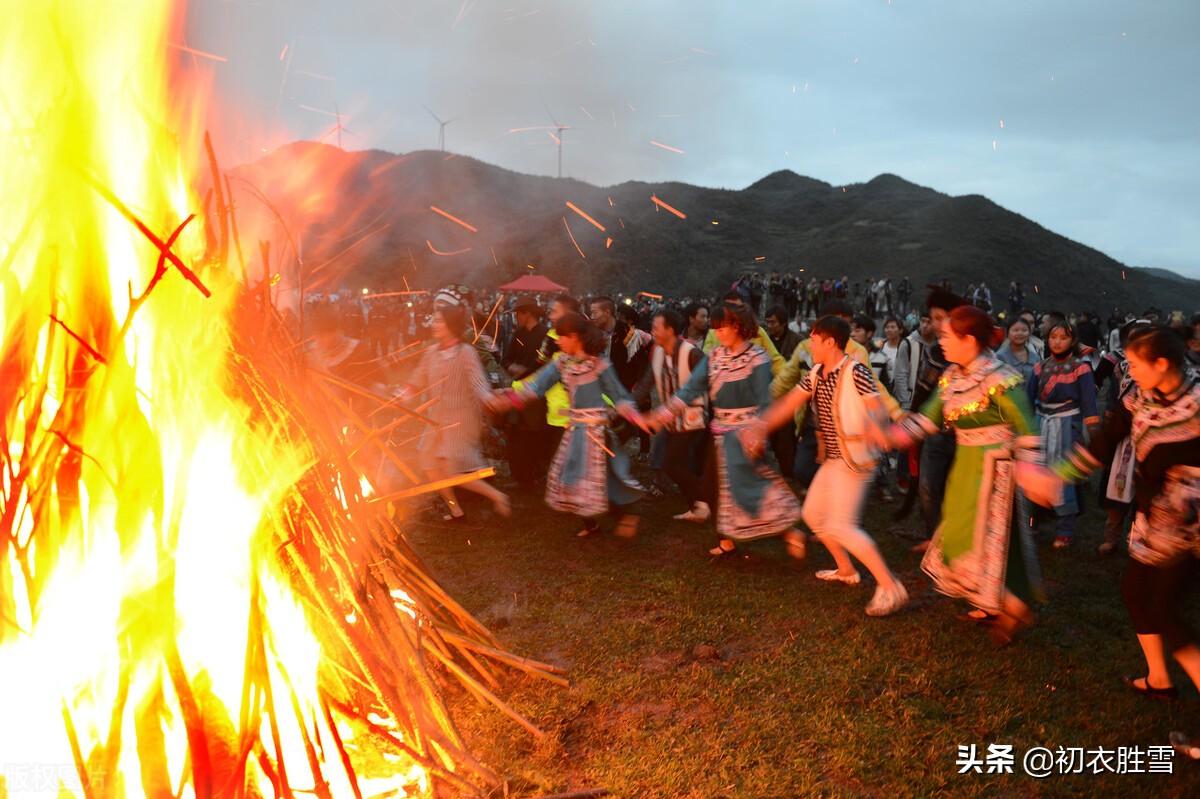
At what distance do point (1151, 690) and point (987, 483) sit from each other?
4.25ft

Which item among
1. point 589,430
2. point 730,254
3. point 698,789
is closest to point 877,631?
point 698,789

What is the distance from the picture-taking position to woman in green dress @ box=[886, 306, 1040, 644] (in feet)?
14.8

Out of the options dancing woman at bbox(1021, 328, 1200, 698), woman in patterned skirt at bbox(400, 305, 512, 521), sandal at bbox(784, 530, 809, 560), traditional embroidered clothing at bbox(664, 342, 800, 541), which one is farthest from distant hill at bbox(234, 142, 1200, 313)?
dancing woman at bbox(1021, 328, 1200, 698)

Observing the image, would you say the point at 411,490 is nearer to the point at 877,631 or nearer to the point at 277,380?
the point at 277,380

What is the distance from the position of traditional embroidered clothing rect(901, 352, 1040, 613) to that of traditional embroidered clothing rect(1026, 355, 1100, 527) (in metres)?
2.38

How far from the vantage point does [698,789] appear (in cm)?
324

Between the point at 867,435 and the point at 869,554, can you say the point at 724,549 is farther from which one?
the point at 867,435

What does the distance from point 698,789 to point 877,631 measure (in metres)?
2.10

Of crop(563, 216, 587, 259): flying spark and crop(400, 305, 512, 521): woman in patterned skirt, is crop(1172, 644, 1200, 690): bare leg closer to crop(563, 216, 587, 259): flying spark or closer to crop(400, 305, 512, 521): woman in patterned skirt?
crop(400, 305, 512, 521): woman in patterned skirt

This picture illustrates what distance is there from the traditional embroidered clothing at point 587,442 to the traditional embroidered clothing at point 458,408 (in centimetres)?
62

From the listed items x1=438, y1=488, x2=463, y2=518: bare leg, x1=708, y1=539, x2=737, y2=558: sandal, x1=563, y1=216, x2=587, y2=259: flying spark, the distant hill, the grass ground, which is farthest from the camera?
x1=563, y1=216, x2=587, y2=259: flying spark

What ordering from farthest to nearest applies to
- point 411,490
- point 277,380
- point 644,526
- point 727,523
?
point 644,526 < point 727,523 < point 411,490 < point 277,380

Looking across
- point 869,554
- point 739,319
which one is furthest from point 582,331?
point 869,554

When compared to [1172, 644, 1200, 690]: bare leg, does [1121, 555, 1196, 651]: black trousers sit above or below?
above
